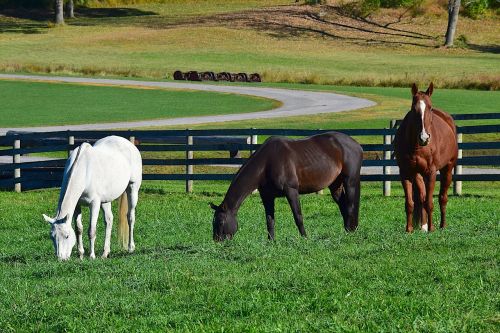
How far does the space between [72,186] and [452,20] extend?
83.9 m

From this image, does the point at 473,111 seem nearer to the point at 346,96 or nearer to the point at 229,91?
the point at 346,96

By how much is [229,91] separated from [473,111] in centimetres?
1910

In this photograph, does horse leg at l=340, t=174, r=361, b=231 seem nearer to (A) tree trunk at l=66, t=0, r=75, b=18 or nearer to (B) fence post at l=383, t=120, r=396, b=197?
(B) fence post at l=383, t=120, r=396, b=197

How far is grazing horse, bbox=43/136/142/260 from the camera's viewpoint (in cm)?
1370

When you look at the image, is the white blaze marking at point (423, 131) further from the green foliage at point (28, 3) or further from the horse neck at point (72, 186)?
the green foliage at point (28, 3)

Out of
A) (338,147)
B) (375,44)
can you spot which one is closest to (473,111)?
(338,147)

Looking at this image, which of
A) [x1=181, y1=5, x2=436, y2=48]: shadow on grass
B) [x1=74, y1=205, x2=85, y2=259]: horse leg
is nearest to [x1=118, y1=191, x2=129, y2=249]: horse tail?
[x1=74, y1=205, x2=85, y2=259]: horse leg

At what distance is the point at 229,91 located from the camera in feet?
198

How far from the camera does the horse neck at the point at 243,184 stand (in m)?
14.9

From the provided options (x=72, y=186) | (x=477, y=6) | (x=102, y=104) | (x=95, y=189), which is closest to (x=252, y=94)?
(x=102, y=104)

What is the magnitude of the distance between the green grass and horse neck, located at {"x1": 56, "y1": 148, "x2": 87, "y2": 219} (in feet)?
94.1

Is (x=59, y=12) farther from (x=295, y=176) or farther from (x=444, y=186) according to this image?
(x=295, y=176)

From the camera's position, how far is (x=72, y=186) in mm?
14219

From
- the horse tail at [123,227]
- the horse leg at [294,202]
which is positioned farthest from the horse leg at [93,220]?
the horse leg at [294,202]
